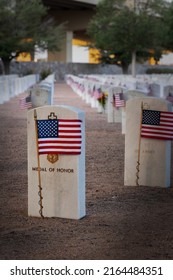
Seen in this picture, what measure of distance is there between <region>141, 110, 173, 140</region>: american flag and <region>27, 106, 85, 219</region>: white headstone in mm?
1687

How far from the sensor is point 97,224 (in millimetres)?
6953

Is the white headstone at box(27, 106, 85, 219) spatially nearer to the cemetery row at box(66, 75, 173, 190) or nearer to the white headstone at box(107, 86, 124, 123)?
the cemetery row at box(66, 75, 173, 190)

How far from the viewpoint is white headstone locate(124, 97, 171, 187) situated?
856 centimetres

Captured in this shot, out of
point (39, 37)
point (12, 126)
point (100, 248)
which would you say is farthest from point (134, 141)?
point (39, 37)

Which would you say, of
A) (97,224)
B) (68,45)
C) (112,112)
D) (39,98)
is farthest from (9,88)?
(68,45)

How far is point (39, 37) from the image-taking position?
5675 centimetres

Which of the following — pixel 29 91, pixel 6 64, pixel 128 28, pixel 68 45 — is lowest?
pixel 29 91

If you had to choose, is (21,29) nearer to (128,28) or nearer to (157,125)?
(128,28)

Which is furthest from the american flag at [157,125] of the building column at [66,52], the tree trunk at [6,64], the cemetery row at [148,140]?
the building column at [66,52]

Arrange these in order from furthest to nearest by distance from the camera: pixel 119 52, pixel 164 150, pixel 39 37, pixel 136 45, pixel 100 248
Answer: pixel 119 52, pixel 136 45, pixel 39 37, pixel 164 150, pixel 100 248

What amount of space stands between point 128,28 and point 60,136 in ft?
198

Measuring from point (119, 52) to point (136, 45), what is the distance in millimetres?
5628

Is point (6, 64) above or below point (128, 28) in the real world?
below
